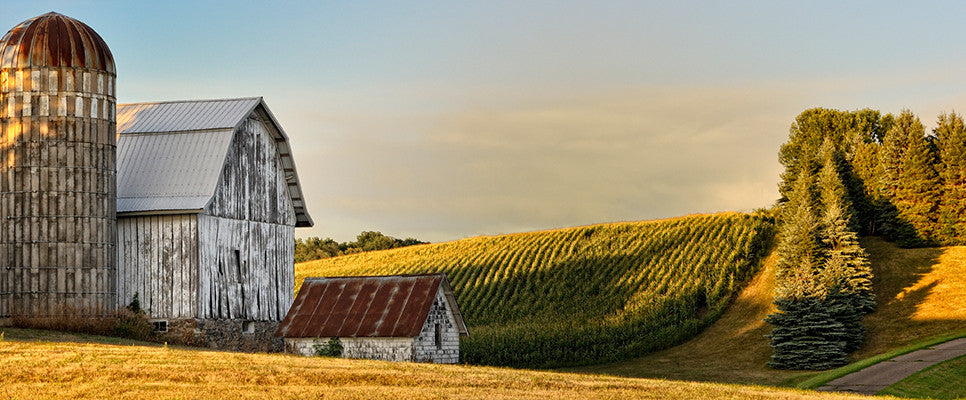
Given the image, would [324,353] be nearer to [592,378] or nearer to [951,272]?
[592,378]

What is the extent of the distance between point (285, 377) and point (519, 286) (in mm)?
41779

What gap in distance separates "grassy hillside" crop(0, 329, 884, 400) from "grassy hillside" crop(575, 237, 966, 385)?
16.8 metres

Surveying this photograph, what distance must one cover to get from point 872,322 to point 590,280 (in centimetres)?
1824

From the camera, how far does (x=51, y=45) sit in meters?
33.6

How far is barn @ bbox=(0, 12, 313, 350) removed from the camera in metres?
33.2

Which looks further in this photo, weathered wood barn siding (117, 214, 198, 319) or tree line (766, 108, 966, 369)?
tree line (766, 108, 966, 369)

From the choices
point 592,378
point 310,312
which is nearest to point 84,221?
point 310,312

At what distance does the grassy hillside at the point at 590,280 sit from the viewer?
5206cm

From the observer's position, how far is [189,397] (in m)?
19.6

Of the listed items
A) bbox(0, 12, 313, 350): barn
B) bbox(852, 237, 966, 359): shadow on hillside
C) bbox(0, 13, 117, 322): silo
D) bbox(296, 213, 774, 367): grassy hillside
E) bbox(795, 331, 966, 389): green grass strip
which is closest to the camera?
bbox(0, 13, 117, 322): silo

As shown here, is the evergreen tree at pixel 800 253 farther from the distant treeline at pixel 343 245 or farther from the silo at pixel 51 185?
the distant treeline at pixel 343 245

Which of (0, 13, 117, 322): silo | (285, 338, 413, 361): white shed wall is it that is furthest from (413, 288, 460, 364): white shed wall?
(0, 13, 117, 322): silo

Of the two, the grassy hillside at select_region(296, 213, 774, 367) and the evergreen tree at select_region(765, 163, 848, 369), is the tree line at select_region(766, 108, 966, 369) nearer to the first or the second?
the evergreen tree at select_region(765, 163, 848, 369)

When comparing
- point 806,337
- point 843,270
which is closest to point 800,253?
point 843,270
